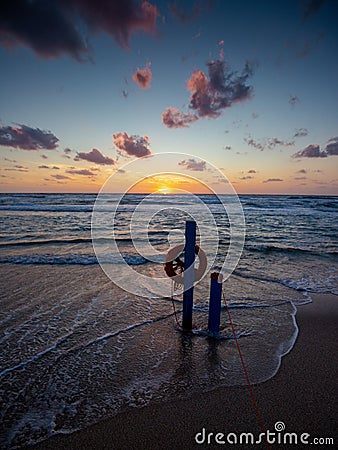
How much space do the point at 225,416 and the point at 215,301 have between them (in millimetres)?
1477

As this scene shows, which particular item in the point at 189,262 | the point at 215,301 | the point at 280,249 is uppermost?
the point at 189,262

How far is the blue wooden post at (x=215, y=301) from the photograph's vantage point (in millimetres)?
3701

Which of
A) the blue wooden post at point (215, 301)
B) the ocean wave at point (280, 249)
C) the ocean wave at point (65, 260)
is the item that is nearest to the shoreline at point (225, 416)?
the blue wooden post at point (215, 301)

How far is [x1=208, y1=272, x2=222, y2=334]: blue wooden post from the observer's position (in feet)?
12.1

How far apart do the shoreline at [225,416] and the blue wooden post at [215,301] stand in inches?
42.6

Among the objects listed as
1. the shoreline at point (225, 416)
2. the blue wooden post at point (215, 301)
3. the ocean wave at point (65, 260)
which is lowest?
the ocean wave at point (65, 260)

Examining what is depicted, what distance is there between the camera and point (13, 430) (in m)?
2.36

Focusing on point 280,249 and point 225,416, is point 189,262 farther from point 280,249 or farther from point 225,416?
point 280,249

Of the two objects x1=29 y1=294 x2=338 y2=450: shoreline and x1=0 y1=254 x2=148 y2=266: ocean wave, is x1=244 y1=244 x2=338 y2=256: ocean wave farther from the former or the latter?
x1=29 y1=294 x2=338 y2=450: shoreline

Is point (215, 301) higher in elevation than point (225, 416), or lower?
higher

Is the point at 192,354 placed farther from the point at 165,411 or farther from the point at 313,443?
the point at 313,443

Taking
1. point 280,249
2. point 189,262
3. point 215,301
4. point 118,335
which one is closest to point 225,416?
point 215,301

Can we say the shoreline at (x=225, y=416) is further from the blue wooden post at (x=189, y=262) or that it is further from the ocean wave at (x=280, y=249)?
the ocean wave at (x=280, y=249)

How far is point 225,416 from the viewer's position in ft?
8.43
